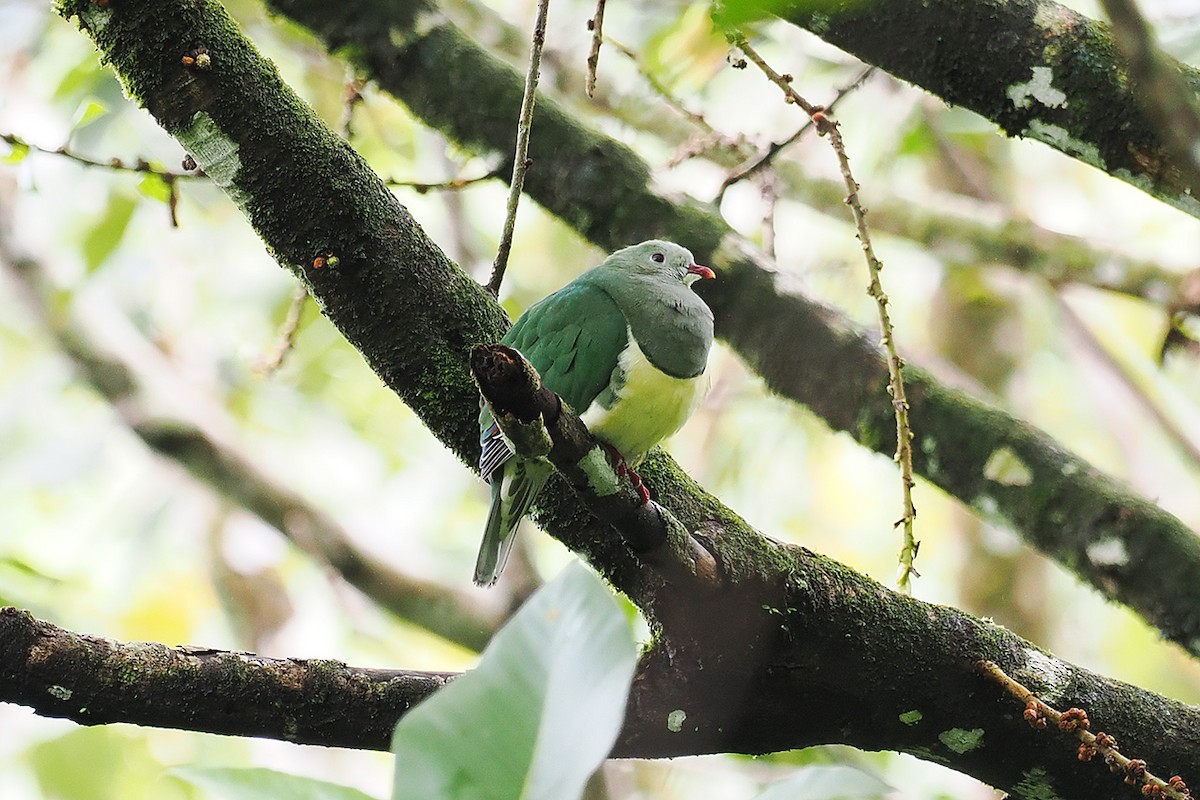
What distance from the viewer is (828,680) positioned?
235 cm

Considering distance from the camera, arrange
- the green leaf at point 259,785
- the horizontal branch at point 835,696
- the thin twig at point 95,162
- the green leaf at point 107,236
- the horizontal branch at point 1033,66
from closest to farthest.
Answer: the green leaf at point 259,785, the horizontal branch at point 835,696, the horizontal branch at point 1033,66, the thin twig at point 95,162, the green leaf at point 107,236

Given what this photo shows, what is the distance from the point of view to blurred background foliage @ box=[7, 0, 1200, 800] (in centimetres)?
475

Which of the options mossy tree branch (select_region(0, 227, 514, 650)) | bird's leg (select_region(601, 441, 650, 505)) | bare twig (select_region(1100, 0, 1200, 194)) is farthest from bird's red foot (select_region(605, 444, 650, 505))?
mossy tree branch (select_region(0, 227, 514, 650))

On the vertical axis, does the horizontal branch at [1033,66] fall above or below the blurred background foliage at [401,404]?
below

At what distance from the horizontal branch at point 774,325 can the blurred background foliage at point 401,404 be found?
6.8 inches

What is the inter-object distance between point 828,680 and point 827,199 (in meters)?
2.96

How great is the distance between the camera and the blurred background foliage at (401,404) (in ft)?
15.6

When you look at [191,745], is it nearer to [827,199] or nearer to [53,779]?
[53,779]

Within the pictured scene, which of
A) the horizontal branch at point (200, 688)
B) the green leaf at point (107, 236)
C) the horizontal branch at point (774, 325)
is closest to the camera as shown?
the horizontal branch at point (200, 688)

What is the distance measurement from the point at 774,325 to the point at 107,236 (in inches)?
101

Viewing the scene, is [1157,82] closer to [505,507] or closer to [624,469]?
[624,469]

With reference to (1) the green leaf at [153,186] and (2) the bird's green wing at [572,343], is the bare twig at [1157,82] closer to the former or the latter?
(2) the bird's green wing at [572,343]

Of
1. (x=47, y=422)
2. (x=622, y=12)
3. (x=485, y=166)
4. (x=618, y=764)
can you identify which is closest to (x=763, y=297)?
(x=485, y=166)

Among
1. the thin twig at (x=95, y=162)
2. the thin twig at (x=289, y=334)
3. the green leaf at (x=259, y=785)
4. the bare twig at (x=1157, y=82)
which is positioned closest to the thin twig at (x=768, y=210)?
the thin twig at (x=289, y=334)
